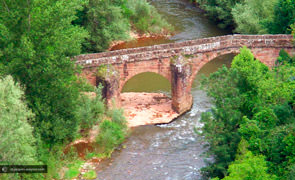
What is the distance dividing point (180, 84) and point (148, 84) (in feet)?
19.4

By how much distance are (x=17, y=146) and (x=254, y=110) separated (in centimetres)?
1299

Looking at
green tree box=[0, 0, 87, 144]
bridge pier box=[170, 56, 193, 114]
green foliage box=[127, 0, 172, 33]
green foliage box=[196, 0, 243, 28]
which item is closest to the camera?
green tree box=[0, 0, 87, 144]

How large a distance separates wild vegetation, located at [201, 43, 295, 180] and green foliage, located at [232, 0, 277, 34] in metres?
15.4

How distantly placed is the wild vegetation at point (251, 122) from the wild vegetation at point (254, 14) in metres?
10.1

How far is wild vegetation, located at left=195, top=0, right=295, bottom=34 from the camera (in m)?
37.1

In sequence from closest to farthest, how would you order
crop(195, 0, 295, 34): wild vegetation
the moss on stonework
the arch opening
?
the moss on stonework
the arch opening
crop(195, 0, 295, 34): wild vegetation

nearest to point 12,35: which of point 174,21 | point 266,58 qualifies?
point 266,58

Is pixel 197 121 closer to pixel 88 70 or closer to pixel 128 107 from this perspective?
pixel 128 107

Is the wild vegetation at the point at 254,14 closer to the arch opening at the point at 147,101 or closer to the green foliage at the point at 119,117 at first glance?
the arch opening at the point at 147,101

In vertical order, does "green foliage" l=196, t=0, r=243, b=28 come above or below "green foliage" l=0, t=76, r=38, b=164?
above

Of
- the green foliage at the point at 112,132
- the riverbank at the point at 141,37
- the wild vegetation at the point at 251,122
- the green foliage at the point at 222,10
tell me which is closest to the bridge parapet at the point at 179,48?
the green foliage at the point at 112,132

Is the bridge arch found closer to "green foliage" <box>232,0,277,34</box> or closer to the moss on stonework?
the moss on stonework

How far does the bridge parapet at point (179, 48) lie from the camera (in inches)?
1257

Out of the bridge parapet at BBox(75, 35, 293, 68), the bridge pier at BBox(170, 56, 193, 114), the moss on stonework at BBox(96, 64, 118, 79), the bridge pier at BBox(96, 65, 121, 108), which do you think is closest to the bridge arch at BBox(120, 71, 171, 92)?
the bridge pier at BBox(170, 56, 193, 114)
